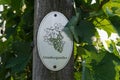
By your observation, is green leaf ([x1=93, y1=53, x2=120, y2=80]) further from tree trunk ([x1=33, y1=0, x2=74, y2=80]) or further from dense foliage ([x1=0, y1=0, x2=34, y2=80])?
dense foliage ([x1=0, y1=0, x2=34, y2=80])

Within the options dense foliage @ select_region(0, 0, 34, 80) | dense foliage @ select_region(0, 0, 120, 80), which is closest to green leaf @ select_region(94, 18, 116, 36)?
dense foliage @ select_region(0, 0, 120, 80)

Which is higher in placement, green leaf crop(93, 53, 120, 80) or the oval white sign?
the oval white sign

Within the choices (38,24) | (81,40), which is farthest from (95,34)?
(38,24)

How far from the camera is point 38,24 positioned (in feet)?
5.07

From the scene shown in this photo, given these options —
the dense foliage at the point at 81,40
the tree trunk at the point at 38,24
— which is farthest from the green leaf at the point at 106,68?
the tree trunk at the point at 38,24

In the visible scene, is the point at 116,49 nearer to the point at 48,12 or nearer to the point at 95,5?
the point at 95,5

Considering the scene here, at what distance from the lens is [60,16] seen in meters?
1.53

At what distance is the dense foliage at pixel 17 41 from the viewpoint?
176cm

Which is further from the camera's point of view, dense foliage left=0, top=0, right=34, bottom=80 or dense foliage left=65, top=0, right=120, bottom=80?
dense foliage left=0, top=0, right=34, bottom=80

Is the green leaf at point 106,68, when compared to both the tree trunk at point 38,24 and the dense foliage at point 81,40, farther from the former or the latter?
the tree trunk at point 38,24

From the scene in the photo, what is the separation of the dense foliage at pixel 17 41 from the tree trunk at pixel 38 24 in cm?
21

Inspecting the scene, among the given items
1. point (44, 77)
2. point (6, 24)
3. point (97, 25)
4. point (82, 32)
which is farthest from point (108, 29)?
point (6, 24)

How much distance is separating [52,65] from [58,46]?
0.28 feet

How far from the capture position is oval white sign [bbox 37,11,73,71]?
1.50m
